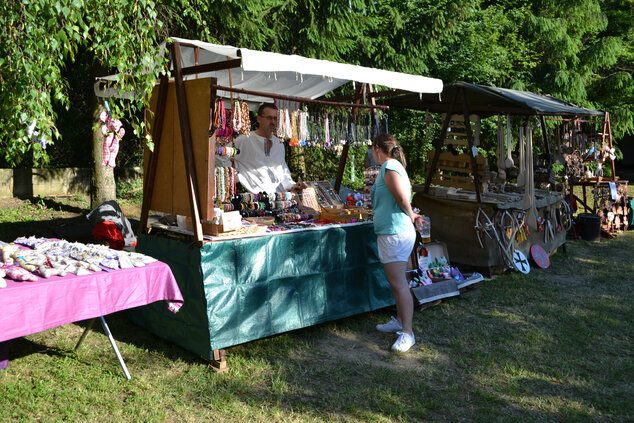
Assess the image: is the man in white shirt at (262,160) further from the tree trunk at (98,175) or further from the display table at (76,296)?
the tree trunk at (98,175)

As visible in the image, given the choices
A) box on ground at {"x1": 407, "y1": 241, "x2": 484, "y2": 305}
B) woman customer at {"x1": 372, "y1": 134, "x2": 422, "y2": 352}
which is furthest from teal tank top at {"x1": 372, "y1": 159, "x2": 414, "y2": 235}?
box on ground at {"x1": 407, "y1": 241, "x2": 484, "y2": 305}

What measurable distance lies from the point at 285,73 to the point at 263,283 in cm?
203

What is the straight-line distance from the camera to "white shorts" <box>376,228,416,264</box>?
4.00 metres

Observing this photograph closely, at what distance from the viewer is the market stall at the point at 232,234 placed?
3.67 m

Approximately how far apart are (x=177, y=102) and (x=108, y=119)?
119cm

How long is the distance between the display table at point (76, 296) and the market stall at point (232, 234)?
39cm

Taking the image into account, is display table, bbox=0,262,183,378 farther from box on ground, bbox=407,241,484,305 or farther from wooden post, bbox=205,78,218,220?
box on ground, bbox=407,241,484,305

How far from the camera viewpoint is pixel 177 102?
3.81 metres

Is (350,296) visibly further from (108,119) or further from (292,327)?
(108,119)

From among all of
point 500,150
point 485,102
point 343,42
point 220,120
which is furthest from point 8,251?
point 343,42

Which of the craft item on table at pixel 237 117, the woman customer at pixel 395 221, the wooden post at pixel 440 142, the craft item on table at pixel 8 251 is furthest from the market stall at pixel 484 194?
the craft item on table at pixel 8 251

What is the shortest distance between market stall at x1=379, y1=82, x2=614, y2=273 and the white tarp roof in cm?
134

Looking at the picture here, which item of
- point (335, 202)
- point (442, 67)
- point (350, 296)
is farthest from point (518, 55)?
point (350, 296)

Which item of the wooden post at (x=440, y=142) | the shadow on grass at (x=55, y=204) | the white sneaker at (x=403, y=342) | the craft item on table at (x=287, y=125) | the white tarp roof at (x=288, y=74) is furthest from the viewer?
the shadow on grass at (x=55, y=204)
